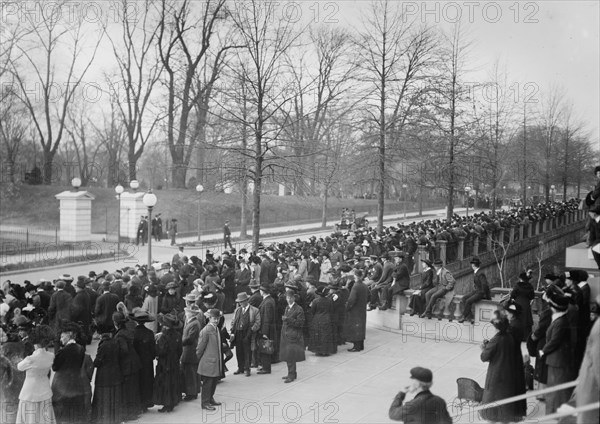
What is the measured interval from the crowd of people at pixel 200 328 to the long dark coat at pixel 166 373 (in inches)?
0.6

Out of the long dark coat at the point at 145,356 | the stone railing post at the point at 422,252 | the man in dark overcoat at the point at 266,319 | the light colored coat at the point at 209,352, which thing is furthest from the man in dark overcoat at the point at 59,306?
the stone railing post at the point at 422,252

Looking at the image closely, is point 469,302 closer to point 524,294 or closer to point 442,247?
point 524,294

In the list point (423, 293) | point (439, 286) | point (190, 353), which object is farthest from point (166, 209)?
point (190, 353)

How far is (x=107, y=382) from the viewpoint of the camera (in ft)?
28.1

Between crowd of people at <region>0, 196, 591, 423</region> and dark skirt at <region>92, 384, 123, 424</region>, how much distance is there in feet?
0.04

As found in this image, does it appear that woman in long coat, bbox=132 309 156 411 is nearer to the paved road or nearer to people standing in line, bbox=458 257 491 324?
people standing in line, bbox=458 257 491 324

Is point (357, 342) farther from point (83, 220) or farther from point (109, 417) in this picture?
point (83, 220)

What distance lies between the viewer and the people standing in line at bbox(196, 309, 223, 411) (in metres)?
9.38

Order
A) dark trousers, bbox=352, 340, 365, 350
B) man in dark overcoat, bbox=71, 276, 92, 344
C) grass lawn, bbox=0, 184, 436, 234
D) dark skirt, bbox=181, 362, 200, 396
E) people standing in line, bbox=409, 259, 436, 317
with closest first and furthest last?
1. dark skirt, bbox=181, 362, 200, 396
2. man in dark overcoat, bbox=71, 276, 92, 344
3. dark trousers, bbox=352, 340, 365, 350
4. people standing in line, bbox=409, 259, 436, 317
5. grass lawn, bbox=0, 184, 436, 234

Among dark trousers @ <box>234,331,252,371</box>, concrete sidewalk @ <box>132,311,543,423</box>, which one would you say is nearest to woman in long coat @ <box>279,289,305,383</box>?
concrete sidewalk @ <box>132,311,543,423</box>

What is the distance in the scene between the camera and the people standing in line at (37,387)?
769 centimetres

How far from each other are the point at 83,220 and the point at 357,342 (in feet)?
68.6

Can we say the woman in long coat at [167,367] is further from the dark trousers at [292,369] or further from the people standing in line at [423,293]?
the people standing in line at [423,293]

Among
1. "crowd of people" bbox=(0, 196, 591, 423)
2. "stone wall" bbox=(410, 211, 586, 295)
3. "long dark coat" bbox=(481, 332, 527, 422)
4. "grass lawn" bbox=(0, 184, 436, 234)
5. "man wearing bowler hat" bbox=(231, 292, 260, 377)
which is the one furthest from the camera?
"grass lawn" bbox=(0, 184, 436, 234)
